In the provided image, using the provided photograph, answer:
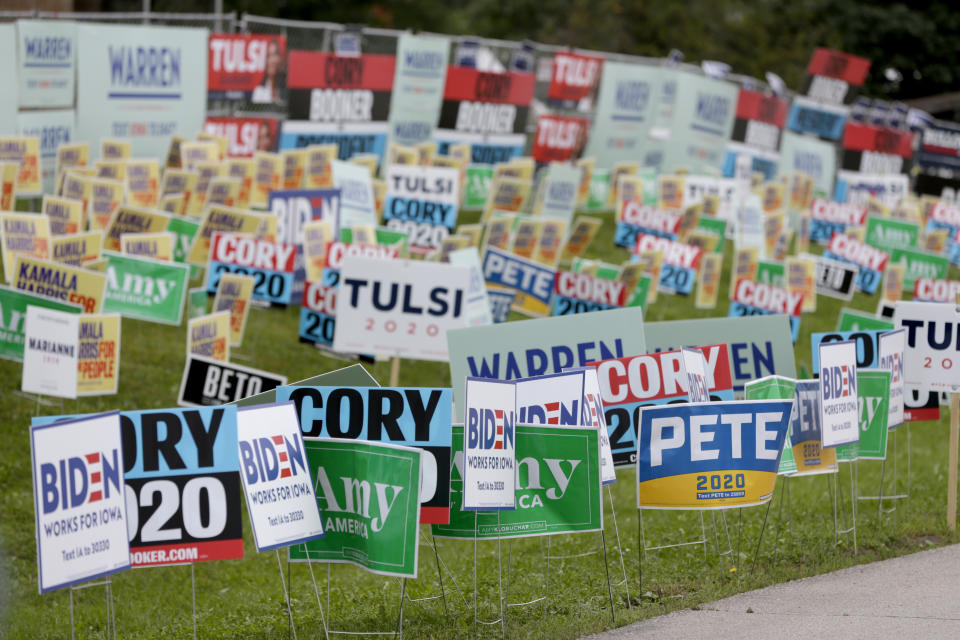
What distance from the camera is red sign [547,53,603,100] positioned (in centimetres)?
2939

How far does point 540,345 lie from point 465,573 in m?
2.12

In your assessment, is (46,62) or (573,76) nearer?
(46,62)

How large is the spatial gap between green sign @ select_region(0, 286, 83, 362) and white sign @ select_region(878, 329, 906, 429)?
6889mm

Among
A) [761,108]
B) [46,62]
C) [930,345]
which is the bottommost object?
[930,345]

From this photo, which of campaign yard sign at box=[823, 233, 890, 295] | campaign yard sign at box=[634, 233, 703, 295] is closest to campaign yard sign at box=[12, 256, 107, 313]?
campaign yard sign at box=[634, 233, 703, 295]

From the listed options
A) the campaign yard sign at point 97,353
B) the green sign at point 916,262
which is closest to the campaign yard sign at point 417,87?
the green sign at point 916,262

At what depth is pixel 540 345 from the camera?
9844 millimetres

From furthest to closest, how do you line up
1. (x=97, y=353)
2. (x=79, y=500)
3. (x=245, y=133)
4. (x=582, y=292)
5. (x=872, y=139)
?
(x=872, y=139), (x=245, y=133), (x=582, y=292), (x=97, y=353), (x=79, y=500)

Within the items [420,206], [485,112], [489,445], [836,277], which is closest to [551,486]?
[489,445]

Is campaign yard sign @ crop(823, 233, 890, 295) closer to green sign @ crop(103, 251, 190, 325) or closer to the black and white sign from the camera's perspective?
the black and white sign

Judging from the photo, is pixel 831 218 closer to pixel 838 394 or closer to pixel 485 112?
pixel 485 112

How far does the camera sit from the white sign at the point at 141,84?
21.7 meters

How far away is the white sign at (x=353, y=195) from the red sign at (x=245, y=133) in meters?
5.22

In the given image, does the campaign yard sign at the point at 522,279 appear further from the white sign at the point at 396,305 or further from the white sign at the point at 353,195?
the white sign at the point at 396,305
